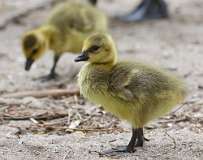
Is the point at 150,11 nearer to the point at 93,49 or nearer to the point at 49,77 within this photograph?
the point at 49,77

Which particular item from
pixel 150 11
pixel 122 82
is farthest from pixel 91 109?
pixel 150 11

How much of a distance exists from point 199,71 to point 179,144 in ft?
6.68

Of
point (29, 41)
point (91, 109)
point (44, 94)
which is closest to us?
point (91, 109)

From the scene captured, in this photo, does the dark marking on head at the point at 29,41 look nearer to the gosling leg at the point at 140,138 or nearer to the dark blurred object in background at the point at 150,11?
the gosling leg at the point at 140,138

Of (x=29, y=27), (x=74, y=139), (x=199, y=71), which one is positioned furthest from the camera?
(x=29, y=27)

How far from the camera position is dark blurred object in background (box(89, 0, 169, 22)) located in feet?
25.5

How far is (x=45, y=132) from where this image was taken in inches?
157

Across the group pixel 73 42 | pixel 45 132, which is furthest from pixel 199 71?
pixel 45 132

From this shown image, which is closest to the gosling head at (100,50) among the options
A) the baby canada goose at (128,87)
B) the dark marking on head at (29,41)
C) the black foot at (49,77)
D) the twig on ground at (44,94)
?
the baby canada goose at (128,87)

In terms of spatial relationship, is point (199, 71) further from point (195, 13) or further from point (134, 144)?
point (195, 13)

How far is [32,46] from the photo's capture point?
17.8 ft

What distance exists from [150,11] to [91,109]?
352cm

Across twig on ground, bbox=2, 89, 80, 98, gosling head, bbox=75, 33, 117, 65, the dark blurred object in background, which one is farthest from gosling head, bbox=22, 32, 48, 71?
the dark blurred object in background

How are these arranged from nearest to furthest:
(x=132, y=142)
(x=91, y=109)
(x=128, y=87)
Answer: (x=128, y=87)
(x=132, y=142)
(x=91, y=109)
